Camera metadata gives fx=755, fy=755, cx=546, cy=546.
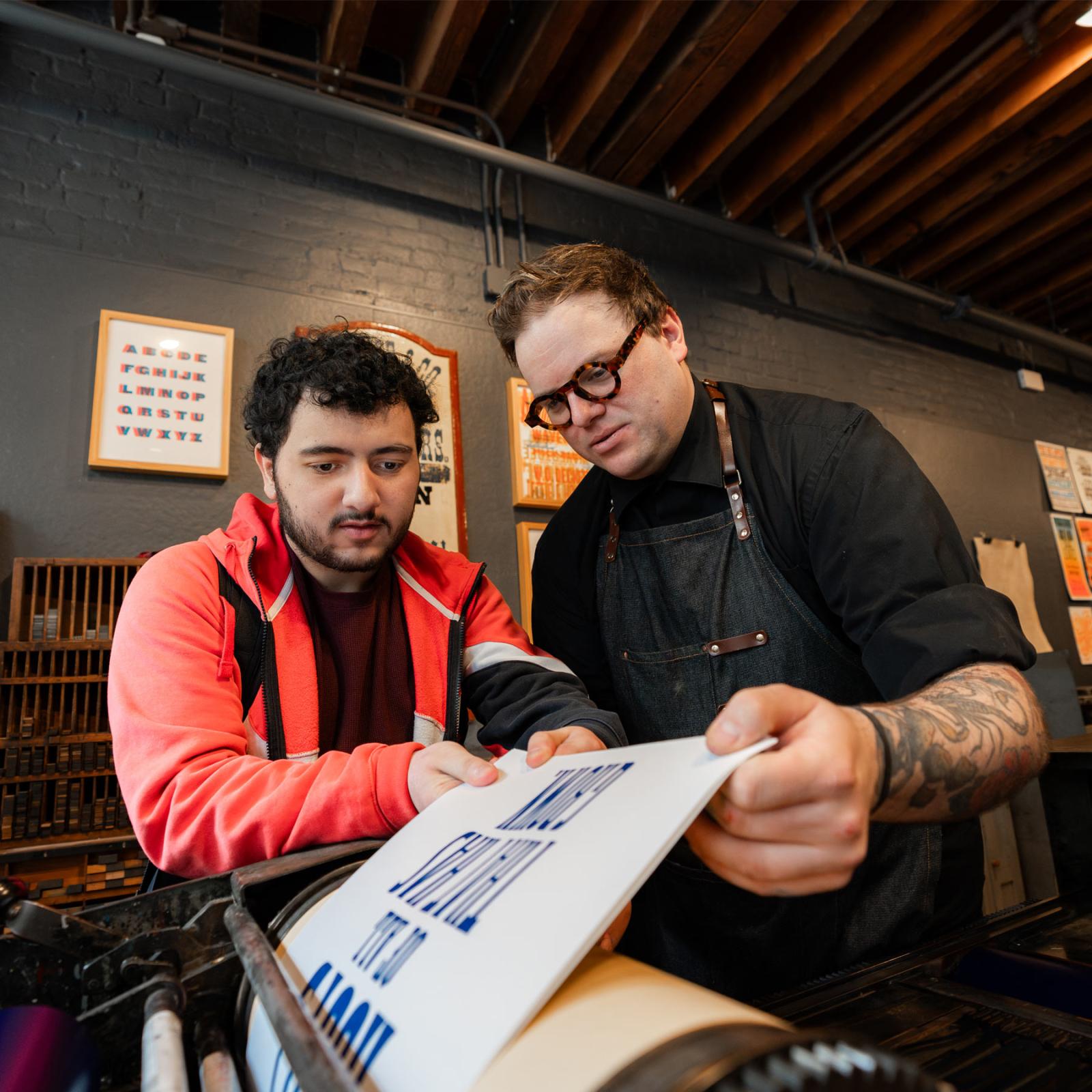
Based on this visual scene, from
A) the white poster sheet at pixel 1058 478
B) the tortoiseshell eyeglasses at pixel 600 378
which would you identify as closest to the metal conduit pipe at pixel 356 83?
the tortoiseshell eyeglasses at pixel 600 378

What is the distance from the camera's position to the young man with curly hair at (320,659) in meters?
0.88

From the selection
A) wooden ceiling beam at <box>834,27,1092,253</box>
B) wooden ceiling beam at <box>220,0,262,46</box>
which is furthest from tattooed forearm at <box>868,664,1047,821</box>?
wooden ceiling beam at <box>834,27,1092,253</box>

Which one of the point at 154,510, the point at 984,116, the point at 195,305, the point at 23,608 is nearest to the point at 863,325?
the point at 984,116

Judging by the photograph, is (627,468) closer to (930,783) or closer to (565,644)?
(565,644)

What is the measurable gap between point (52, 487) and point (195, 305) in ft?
2.53

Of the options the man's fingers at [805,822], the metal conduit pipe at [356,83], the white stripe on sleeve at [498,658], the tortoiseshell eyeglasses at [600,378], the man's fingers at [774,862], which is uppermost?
the metal conduit pipe at [356,83]

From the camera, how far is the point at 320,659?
1.33 metres

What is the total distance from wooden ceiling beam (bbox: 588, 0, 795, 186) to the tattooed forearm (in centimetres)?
271

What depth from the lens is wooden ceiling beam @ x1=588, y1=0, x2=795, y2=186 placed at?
106 inches

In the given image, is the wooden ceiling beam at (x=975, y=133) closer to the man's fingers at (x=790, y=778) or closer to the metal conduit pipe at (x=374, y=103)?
the metal conduit pipe at (x=374, y=103)

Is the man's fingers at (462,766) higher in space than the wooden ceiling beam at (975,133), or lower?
lower

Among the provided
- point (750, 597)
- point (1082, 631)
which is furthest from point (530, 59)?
point (1082, 631)

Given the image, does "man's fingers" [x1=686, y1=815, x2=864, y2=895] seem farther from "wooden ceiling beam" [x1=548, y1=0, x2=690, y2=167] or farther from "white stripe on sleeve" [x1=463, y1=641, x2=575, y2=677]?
"wooden ceiling beam" [x1=548, y1=0, x2=690, y2=167]

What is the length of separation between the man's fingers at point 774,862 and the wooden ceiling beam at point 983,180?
3850 millimetres
